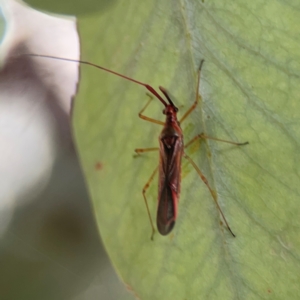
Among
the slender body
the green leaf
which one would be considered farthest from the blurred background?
the green leaf

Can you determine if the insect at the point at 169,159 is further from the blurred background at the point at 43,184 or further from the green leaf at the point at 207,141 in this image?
the blurred background at the point at 43,184

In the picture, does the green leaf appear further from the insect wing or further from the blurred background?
the blurred background

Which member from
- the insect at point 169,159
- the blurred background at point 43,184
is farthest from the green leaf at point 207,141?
the blurred background at point 43,184

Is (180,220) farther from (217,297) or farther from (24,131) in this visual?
(24,131)

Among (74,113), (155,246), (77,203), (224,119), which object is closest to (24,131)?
(77,203)

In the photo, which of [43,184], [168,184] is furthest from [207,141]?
[43,184]

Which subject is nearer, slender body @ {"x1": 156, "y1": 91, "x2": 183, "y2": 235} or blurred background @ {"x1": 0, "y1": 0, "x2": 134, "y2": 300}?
slender body @ {"x1": 156, "y1": 91, "x2": 183, "y2": 235}

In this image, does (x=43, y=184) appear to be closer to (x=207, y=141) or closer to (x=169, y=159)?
(x=169, y=159)
